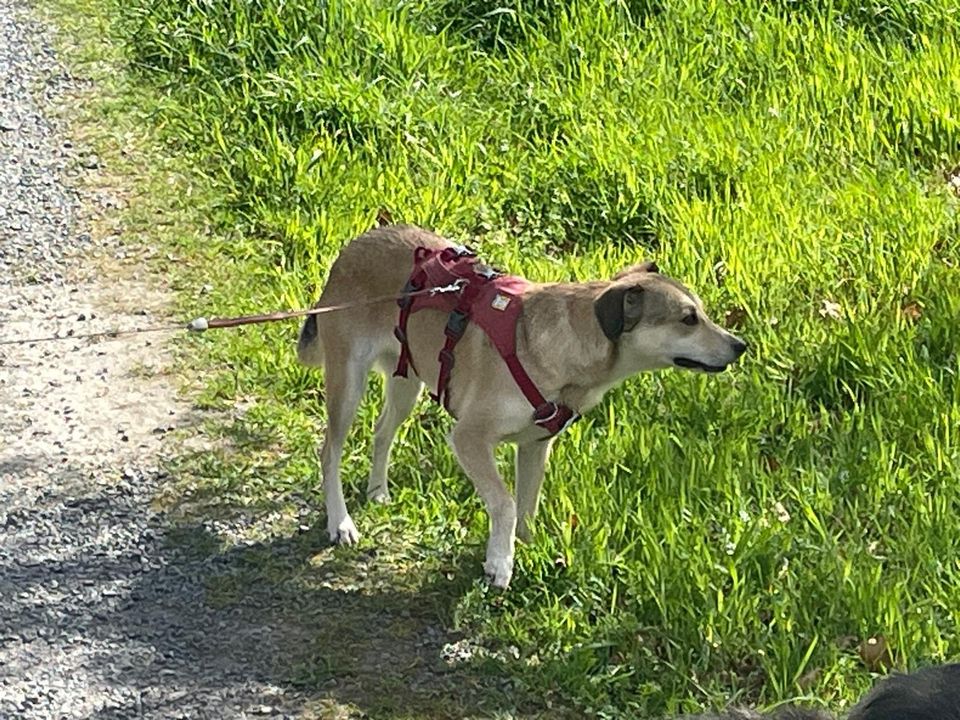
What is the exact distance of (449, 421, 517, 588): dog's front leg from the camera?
4977 mm

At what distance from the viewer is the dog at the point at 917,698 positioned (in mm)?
2684

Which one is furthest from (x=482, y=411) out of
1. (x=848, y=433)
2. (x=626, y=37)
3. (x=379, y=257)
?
(x=626, y=37)

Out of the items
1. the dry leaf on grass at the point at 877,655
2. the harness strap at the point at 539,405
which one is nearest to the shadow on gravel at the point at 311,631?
the harness strap at the point at 539,405

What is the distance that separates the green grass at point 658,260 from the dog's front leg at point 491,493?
140mm

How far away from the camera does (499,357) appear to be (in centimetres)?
507

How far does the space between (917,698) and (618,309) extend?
90.3 inches

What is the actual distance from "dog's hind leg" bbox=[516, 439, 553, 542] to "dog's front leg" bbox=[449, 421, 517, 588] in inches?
8.9

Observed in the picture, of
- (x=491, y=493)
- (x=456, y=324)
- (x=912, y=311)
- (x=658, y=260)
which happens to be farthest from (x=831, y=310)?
(x=491, y=493)

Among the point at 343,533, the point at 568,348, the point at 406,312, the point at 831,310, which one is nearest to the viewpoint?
the point at 568,348

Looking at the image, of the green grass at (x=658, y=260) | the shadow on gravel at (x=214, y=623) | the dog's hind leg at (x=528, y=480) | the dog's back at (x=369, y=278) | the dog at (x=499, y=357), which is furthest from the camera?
the dog's back at (x=369, y=278)

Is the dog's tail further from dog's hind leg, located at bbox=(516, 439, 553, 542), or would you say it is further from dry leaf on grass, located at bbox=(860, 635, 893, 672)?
dry leaf on grass, located at bbox=(860, 635, 893, 672)

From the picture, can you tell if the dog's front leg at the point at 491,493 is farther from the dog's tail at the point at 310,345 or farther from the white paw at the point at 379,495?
the dog's tail at the point at 310,345

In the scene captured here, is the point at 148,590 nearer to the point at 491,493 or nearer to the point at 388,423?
the point at 388,423

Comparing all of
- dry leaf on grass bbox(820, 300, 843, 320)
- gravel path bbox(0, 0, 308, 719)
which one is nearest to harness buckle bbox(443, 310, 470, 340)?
gravel path bbox(0, 0, 308, 719)
